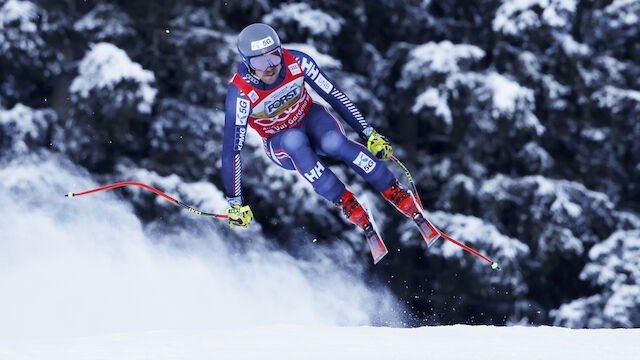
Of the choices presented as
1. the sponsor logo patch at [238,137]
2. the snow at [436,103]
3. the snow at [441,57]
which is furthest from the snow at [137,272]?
the sponsor logo patch at [238,137]

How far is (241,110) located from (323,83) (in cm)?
68

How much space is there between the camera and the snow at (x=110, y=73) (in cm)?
972

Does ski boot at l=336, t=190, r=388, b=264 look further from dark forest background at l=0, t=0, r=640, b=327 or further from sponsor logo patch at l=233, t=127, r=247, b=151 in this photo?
dark forest background at l=0, t=0, r=640, b=327

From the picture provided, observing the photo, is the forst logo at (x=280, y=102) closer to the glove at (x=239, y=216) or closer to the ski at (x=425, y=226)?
the glove at (x=239, y=216)

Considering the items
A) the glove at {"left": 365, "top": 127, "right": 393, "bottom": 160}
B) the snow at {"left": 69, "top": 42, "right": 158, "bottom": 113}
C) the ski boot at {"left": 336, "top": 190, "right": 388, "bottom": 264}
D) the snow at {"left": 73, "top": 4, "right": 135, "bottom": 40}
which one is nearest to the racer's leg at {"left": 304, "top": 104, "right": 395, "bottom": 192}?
the glove at {"left": 365, "top": 127, "right": 393, "bottom": 160}

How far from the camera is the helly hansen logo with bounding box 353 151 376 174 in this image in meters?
6.07

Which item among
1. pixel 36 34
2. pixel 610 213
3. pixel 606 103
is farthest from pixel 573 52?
pixel 36 34

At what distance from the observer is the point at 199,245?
10.9 m

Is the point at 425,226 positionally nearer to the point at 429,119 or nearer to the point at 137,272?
the point at 137,272

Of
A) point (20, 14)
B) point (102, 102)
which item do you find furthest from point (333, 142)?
point (20, 14)

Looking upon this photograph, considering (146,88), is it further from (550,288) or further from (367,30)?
(550,288)

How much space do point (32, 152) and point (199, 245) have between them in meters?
2.38

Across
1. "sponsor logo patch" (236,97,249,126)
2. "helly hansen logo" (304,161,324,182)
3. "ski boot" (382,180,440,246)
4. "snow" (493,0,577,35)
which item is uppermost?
"snow" (493,0,577,35)

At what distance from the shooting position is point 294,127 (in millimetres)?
6191
